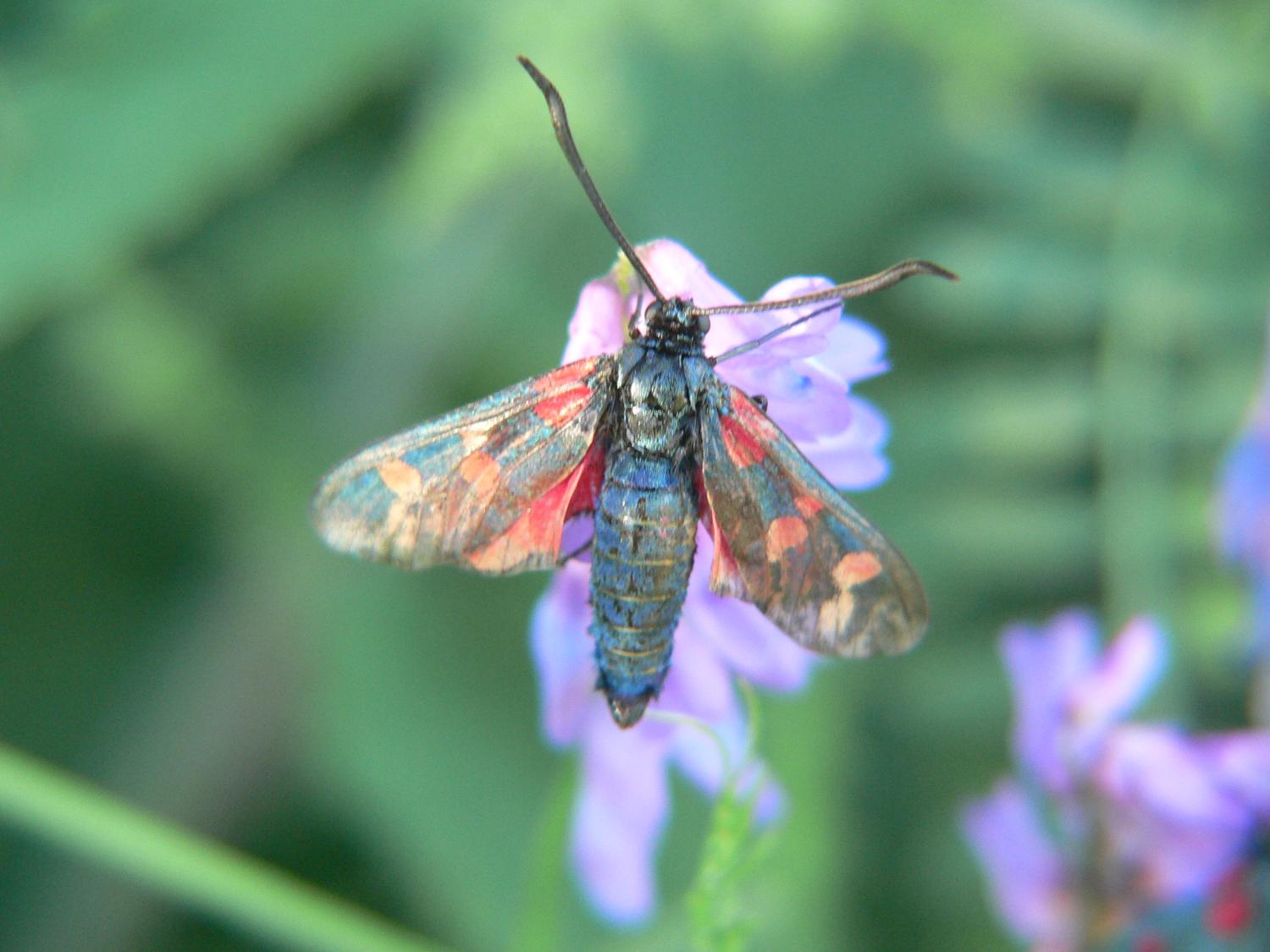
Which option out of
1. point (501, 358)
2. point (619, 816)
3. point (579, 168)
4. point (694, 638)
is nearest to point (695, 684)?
point (694, 638)

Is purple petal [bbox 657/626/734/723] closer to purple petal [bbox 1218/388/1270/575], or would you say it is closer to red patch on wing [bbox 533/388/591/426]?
red patch on wing [bbox 533/388/591/426]

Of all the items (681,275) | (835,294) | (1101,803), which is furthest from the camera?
(1101,803)

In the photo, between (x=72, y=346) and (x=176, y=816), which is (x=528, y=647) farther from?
(x=72, y=346)

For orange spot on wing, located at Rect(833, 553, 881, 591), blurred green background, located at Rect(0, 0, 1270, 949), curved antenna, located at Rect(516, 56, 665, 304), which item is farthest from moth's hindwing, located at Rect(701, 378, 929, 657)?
blurred green background, located at Rect(0, 0, 1270, 949)

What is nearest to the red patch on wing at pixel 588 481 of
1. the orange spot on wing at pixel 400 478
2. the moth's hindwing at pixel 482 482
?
the moth's hindwing at pixel 482 482

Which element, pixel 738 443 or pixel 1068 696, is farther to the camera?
pixel 1068 696

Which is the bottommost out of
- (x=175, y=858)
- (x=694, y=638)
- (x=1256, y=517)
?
(x=175, y=858)

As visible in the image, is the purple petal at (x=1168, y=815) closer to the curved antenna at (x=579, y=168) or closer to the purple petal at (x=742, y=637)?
the purple petal at (x=742, y=637)

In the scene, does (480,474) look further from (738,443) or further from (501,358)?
(501,358)
